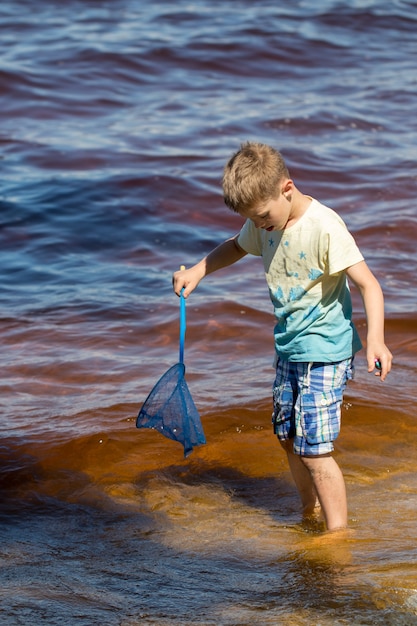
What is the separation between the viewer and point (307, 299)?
146 inches

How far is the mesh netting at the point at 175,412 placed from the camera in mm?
4094

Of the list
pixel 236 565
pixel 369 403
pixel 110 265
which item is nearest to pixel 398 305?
pixel 369 403

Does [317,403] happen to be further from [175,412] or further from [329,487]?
[175,412]

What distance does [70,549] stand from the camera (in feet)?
12.7

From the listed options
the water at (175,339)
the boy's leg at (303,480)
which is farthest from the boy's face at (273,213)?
the water at (175,339)

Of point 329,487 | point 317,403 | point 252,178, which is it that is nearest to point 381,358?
point 317,403

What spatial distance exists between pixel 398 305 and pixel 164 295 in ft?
5.55

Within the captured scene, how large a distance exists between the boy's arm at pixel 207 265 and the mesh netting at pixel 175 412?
378 millimetres

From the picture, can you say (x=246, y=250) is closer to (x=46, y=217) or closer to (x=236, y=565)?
(x=236, y=565)

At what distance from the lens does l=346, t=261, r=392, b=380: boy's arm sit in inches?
137

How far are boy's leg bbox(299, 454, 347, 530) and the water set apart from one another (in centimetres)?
12

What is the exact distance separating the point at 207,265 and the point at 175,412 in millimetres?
634

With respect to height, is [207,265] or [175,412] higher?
[207,265]

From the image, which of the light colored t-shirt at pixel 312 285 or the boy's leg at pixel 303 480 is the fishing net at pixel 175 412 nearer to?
the boy's leg at pixel 303 480
